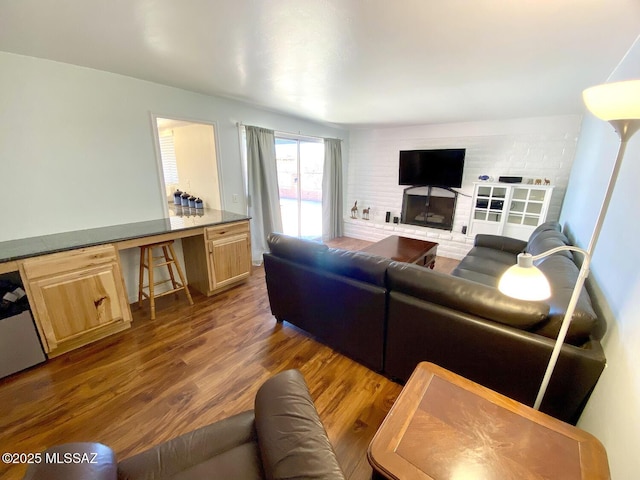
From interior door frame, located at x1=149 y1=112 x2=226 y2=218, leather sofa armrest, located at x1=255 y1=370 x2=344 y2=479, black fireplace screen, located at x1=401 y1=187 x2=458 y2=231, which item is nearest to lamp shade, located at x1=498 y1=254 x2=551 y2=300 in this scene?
leather sofa armrest, located at x1=255 y1=370 x2=344 y2=479

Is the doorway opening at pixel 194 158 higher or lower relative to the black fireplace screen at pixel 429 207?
higher

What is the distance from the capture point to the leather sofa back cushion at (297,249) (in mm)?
1933

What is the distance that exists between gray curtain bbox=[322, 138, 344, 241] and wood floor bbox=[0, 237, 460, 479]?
3070mm

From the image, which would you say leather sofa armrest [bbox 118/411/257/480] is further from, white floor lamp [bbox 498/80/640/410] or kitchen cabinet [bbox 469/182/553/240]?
kitchen cabinet [bbox 469/182/553/240]

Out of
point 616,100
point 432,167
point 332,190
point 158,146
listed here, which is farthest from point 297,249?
point 432,167

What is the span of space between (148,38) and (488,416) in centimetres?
263

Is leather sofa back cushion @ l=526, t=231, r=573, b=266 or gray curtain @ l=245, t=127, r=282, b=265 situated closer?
leather sofa back cushion @ l=526, t=231, r=573, b=266

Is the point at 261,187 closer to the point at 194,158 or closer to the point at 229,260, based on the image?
the point at 194,158

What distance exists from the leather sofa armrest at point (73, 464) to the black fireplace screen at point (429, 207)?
4985mm

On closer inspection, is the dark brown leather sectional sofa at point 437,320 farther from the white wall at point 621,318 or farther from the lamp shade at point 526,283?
the lamp shade at point 526,283

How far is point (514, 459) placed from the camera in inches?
31.0

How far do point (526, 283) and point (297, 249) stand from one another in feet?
4.75

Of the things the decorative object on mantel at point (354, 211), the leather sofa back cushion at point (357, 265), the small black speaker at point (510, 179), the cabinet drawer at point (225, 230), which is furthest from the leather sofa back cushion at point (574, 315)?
the decorative object on mantel at point (354, 211)

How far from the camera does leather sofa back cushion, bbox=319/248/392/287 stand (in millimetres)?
1647
